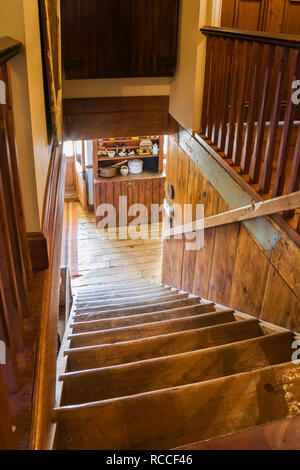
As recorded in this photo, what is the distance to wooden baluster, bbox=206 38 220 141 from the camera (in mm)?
3006

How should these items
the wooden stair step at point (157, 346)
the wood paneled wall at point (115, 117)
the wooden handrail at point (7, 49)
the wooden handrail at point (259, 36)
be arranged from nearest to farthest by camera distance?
the wooden handrail at point (7, 49)
the wooden handrail at point (259, 36)
the wooden stair step at point (157, 346)
the wood paneled wall at point (115, 117)

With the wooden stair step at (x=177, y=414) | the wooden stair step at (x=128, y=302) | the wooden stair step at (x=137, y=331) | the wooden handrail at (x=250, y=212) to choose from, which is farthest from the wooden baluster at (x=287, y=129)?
the wooden stair step at (x=128, y=302)

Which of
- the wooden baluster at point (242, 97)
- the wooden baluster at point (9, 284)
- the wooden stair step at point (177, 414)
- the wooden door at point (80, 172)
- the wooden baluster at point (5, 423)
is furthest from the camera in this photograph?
the wooden door at point (80, 172)

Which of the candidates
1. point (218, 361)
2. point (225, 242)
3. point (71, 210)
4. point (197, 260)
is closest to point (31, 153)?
point (218, 361)

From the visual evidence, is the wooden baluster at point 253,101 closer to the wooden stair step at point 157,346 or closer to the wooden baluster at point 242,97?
the wooden baluster at point 242,97

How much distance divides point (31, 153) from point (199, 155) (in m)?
1.90

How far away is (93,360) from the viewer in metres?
1.99

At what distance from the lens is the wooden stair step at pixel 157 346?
1.99 metres

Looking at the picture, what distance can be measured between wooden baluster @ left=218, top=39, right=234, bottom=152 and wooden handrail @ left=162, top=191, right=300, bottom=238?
0.54 m

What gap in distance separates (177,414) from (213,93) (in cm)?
249

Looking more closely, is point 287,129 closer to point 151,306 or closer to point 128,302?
point 151,306

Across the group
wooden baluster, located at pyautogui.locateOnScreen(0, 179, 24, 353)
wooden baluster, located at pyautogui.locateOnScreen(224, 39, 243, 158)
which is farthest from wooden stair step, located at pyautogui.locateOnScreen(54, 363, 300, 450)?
wooden baluster, located at pyautogui.locateOnScreen(224, 39, 243, 158)

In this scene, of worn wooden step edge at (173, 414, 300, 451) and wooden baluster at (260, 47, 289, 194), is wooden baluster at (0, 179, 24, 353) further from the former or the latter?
wooden baluster at (260, 47, 289, 194)

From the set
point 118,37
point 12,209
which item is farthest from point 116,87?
point 12,209
